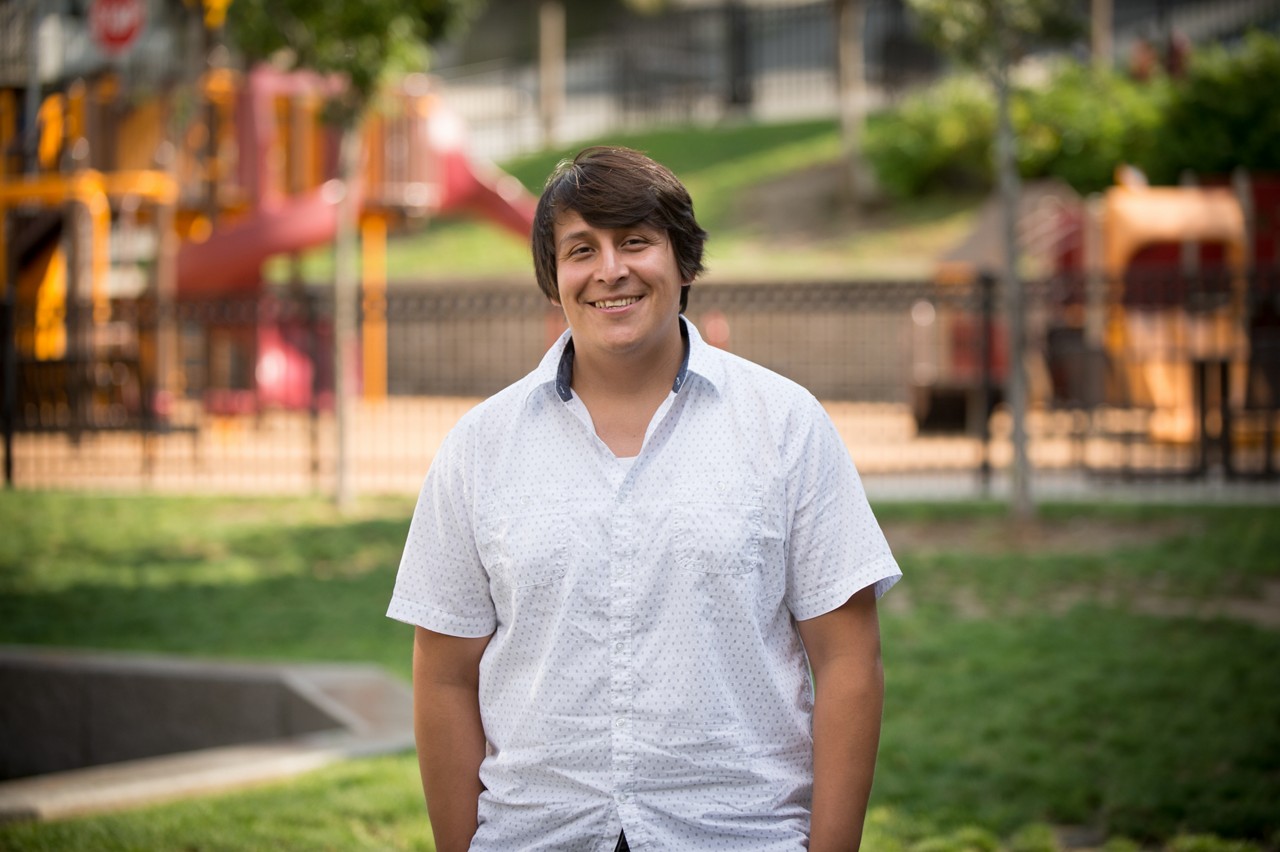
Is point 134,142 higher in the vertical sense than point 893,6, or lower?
lower

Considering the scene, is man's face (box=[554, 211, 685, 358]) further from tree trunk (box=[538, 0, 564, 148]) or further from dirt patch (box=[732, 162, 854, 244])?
tree trunk (box=[538, 0, 564, 148])

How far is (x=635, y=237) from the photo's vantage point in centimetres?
232

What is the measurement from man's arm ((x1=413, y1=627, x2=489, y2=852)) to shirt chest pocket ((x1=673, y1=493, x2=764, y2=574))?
1.33 feet

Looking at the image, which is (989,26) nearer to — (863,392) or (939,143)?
(863,392)

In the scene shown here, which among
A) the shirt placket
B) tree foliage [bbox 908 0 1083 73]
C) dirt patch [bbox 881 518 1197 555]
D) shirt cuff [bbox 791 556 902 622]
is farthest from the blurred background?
shirt cuff [bbox 791 556 902 622]

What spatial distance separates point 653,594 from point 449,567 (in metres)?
0.35

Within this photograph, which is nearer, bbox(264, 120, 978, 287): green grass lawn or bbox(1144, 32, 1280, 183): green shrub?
bbox(1144, 32, 1280, 183): green shrub

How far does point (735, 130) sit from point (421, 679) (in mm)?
29573

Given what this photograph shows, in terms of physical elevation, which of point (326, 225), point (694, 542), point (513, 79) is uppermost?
point (513, 79)

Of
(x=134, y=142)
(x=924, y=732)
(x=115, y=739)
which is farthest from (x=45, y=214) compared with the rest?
(x=924, y=732)

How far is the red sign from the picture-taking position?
1106 cm

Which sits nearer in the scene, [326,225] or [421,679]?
[421,679]

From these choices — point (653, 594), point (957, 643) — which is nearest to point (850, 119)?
point (957, 643)

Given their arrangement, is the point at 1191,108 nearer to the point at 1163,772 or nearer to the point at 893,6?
the point at 893,6
